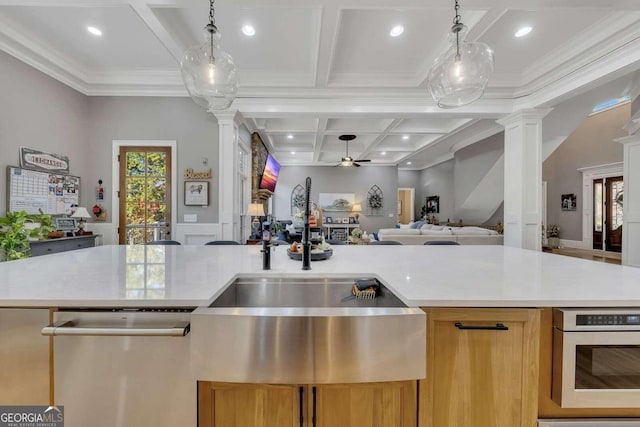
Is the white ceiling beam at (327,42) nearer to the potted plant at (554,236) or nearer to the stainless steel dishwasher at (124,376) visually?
the stainless steel dishwasher at (124,376)

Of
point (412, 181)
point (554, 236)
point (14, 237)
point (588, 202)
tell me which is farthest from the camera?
point (412, 181)

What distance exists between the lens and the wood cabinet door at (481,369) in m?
1.00

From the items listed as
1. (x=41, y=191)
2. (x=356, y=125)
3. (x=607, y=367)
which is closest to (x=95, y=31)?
(x=41, y=191)

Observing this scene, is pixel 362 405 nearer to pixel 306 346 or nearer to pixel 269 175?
pixel 306 346

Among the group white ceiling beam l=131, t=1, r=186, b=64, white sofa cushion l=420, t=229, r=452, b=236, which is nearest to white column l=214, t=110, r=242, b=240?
white ceiling beam l=131, t=1, r=186, b=64

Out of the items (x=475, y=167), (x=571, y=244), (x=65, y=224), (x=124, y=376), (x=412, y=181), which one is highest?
(x=412, y=181)

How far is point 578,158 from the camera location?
26.3 feet

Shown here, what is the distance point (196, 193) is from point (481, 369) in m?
4.05

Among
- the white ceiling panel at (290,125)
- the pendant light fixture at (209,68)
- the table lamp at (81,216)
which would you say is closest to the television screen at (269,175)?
the white ceiling panel at (290,125)

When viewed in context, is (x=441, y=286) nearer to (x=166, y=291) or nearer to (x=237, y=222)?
(x=166, y=291)

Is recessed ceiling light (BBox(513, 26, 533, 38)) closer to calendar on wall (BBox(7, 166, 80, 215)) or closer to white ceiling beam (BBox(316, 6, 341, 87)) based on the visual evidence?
white ceiling beam (BBox(316, 6, 341, 87))

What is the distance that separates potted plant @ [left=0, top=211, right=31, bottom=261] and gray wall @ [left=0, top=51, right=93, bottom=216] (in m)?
0.31

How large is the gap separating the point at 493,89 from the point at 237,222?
441cm

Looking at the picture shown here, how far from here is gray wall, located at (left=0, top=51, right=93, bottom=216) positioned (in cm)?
293
